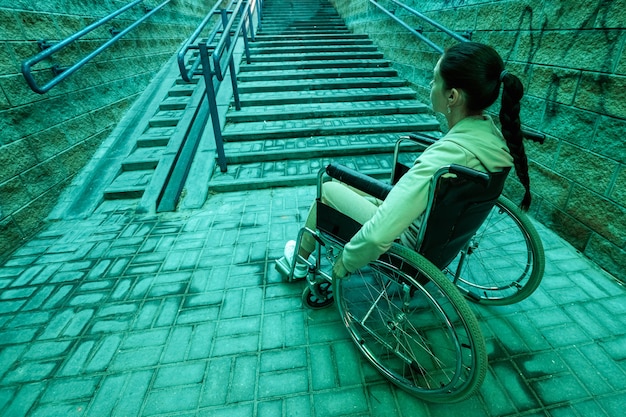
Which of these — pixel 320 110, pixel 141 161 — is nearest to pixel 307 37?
pixel 320 110

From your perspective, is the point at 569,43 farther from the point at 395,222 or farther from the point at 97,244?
the point at 97,244

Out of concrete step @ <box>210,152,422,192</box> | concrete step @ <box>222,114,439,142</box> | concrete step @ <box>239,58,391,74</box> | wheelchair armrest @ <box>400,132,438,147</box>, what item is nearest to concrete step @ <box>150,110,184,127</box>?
concrete step @ <box>222,114,439,142</box>

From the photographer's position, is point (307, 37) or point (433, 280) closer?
point (433, 280)

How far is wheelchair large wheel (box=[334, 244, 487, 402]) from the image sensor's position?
1232 millimetres

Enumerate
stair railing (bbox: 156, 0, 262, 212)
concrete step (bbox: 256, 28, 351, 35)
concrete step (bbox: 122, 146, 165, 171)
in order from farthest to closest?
concrete step (bbox: 256, 28, 351, 35)
concrete step (bbox: 122, 146, 165, 171)
stair railing (bbox: 156, 0, 262, 212)

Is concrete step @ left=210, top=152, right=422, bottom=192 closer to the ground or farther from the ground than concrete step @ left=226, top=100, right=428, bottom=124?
closer to the ground

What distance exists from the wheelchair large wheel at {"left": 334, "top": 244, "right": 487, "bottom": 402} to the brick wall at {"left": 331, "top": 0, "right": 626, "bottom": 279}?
4.67ft

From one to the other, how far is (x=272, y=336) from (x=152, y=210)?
2144mm

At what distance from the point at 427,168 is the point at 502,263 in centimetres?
171

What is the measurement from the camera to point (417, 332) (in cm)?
182

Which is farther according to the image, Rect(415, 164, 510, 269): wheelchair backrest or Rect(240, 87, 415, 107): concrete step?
Rect(240, 87, 415, 107): concrete step

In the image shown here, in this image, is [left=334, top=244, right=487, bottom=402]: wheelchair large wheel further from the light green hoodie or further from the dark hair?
the dark hair

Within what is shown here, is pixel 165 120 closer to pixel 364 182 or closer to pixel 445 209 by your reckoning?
pixel 364 182

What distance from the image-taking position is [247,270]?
2.41 meters
